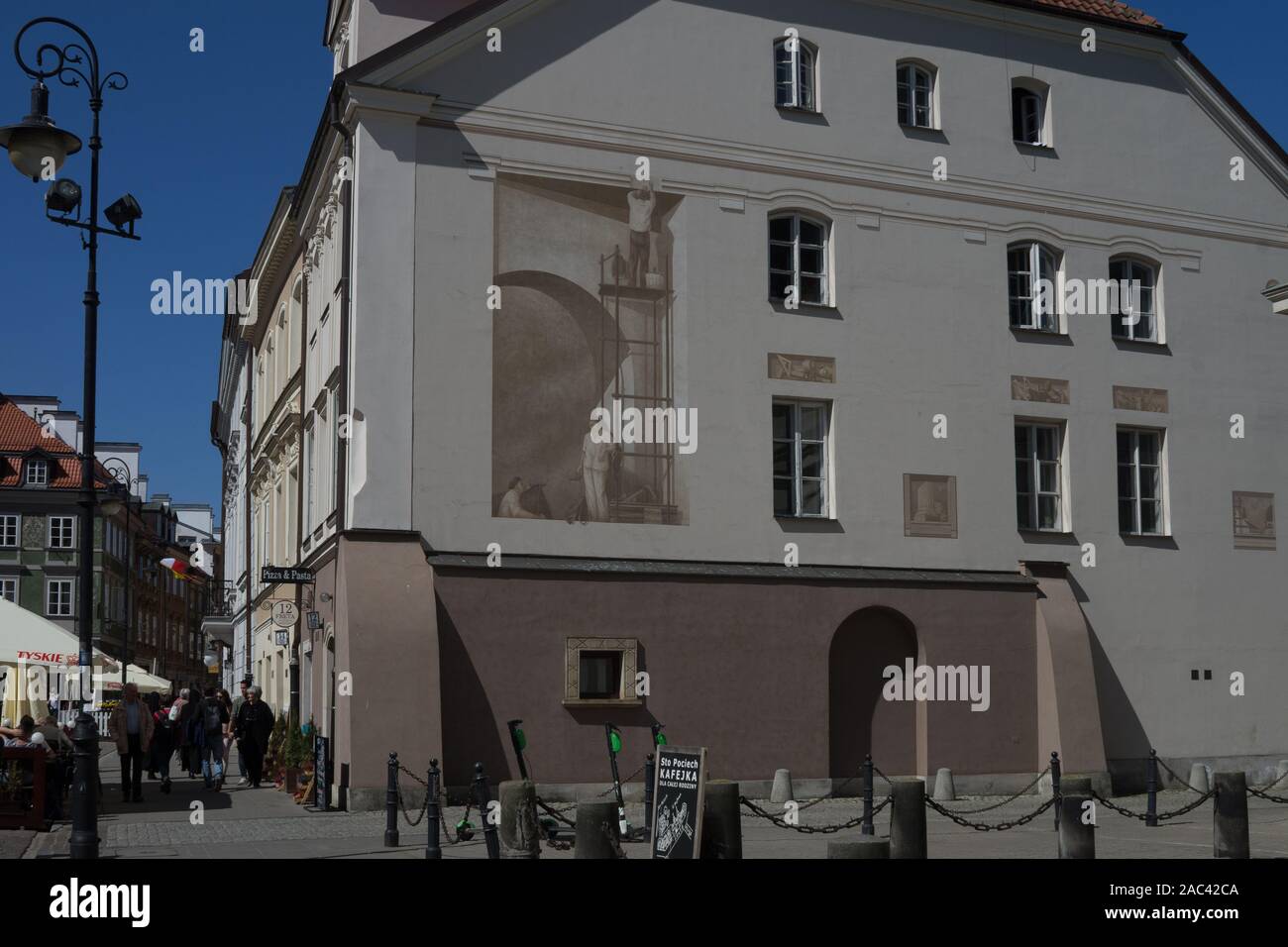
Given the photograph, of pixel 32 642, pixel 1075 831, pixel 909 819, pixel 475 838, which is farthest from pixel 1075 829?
pixel 32 642

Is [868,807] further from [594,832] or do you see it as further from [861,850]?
[861,850]

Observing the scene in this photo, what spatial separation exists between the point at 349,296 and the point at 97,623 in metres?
67.1

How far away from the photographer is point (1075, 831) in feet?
46.2

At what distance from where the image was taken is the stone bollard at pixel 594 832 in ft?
41.8

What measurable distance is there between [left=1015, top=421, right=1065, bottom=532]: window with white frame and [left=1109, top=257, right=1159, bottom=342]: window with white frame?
102 inches

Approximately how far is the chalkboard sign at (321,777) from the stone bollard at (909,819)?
10219mm

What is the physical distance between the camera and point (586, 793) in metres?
22.9

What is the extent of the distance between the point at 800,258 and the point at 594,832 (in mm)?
15066

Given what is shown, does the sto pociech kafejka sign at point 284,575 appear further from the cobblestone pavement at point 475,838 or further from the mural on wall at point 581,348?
the mural on wall at point 581,348

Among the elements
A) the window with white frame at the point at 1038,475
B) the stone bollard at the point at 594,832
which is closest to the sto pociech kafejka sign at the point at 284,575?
the stone bollard at the point at 594,832

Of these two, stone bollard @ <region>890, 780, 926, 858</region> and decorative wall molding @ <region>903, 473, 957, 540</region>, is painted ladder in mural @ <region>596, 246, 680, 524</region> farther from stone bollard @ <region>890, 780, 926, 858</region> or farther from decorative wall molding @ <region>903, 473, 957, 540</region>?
stone bollard @ <region>890, 780, 926, 858</region>
